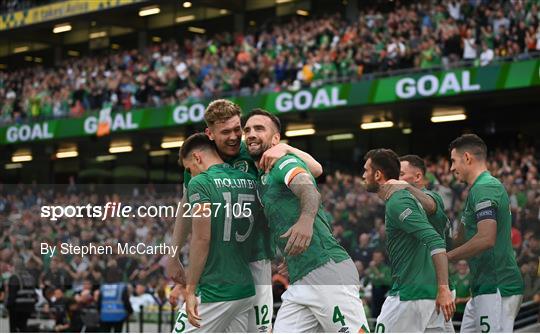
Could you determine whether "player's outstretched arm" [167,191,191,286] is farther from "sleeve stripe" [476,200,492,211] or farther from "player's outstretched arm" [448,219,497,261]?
"sleeve stripe" [476,200,492,211]

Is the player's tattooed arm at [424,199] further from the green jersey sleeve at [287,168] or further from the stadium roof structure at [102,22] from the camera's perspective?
the stadium roof structure at [102,22]

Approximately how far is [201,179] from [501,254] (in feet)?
8.43

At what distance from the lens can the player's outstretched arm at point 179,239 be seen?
746cm

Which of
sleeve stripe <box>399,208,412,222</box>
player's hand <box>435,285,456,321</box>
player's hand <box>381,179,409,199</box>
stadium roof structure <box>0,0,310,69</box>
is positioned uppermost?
stadium roof structure <box>0,0,310,69</box>

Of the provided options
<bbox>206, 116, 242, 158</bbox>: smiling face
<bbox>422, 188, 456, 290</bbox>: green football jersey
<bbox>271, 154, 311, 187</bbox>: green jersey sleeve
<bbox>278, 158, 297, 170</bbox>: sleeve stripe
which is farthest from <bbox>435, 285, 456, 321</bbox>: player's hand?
<bbox>206, 116, 242, 158</bbox>: smiling face

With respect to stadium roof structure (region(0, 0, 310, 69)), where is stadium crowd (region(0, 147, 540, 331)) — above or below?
below

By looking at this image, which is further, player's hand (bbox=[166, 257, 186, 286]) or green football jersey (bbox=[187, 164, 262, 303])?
player's hand (bbox=[166, 257, 186, 286])

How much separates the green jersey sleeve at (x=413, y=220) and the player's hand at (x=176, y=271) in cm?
169

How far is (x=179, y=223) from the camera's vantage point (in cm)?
750

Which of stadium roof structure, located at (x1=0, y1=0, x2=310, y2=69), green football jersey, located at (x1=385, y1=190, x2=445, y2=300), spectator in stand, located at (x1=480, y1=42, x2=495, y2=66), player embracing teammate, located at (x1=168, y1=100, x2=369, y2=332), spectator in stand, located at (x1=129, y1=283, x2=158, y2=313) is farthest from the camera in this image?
stadium roof structure, located at (x1=0, y1=0, x2=310, y2=69)

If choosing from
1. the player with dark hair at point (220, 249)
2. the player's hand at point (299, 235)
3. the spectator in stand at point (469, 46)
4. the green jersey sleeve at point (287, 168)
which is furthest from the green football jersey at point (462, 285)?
the spectator in stand at point (469, 46)

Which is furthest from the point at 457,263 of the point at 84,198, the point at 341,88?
the point at 341,88

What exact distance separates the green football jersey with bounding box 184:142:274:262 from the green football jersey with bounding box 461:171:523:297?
1.77 meters

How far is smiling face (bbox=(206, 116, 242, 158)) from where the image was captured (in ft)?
23.3
